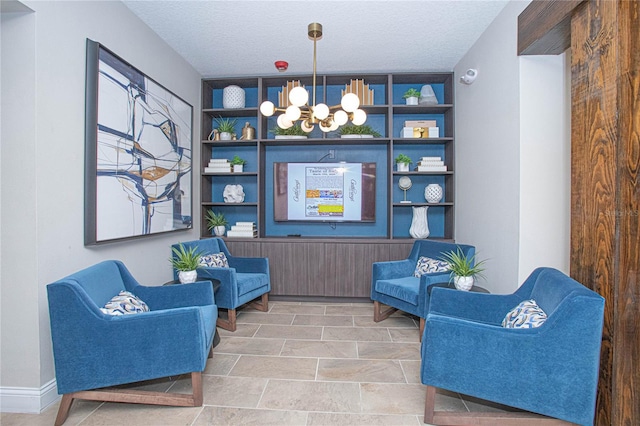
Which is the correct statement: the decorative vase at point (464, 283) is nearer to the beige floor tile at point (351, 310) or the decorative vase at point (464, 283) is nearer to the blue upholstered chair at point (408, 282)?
the blue upholstered chair at point (408, 282)

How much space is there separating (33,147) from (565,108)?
3706 mm

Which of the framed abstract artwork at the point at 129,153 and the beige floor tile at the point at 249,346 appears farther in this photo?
the beige floor tile at the point at 249,346

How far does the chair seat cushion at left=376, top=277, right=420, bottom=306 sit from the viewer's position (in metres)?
3.26

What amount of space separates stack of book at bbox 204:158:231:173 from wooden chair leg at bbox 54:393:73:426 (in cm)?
300

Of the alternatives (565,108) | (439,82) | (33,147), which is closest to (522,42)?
(565,108)

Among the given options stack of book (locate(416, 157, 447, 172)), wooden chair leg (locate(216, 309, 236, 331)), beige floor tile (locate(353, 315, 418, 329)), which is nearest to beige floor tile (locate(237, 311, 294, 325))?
wooden chair leg (locate(216, 309, 236, 331))

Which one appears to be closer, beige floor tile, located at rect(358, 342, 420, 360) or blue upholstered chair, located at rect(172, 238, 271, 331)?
beige floor tile, located at rect(358, 342, 420, 360)

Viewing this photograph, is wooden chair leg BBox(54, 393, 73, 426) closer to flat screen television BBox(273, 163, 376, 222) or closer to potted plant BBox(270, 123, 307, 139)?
flat screen television BBox(273, 163, 376, 222)

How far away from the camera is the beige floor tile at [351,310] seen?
3996 mm

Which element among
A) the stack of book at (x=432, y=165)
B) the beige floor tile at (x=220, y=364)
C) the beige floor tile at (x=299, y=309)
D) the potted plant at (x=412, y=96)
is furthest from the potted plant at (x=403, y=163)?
the beige floor tile at (x=220, y=364)

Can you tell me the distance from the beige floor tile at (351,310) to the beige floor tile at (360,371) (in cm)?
119

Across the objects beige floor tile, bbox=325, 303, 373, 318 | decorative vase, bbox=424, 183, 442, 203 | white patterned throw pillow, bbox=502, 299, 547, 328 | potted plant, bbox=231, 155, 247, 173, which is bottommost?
beige floor tile, bbox=325, 303, 373, 318

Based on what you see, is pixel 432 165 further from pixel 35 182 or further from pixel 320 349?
pixel 35 182

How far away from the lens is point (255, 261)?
407cm
